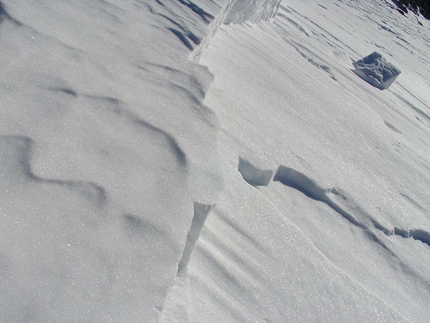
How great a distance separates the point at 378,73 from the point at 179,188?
9.34 feet

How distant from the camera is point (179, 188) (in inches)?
37.6

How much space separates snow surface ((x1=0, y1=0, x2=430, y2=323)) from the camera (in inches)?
29.4

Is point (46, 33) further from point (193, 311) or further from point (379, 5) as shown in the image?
point (379, 5)

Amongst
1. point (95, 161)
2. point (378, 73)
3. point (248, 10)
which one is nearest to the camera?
point (95, 161)

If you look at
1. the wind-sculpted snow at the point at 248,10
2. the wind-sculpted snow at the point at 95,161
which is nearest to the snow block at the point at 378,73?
the wind-sculpted snow at the point at 248,10

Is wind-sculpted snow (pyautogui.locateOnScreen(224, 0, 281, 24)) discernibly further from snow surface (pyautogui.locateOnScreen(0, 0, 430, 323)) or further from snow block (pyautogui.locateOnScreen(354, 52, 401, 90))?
snow block (pyautogui.locateOnScreen(354, 52, 401, 90))

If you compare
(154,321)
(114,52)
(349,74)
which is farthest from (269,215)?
(349,74)

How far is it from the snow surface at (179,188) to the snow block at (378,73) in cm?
130

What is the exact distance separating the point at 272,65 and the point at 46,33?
4.66 ft

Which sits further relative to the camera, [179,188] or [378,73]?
[378,73]

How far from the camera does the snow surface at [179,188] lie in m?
0.75

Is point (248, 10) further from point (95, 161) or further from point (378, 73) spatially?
point (95, 161)

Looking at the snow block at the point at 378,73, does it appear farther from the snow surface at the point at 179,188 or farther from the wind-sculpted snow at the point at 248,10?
the snow surface at the point at 179,188

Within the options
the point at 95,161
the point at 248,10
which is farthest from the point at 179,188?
the point at 248,10
